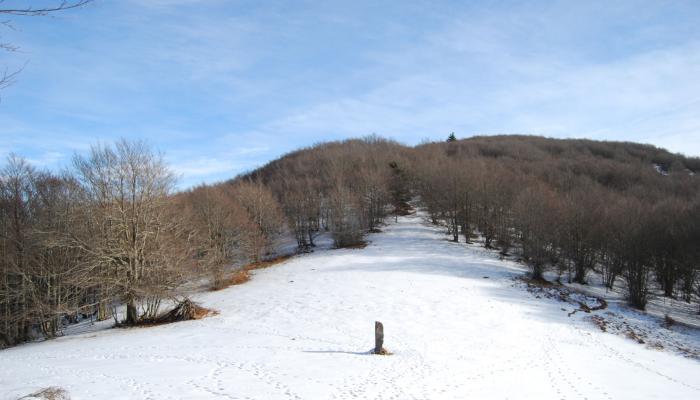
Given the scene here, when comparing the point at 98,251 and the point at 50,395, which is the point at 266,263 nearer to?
the point at 98,251

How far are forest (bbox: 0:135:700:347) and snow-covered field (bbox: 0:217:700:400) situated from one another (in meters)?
3.43

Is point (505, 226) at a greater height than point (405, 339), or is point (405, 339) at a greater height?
point (505, 226)

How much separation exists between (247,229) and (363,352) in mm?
26420

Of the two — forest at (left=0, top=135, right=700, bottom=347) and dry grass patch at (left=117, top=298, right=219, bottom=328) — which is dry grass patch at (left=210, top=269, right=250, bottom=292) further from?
dry grass patch at (left=117, top=298, right=219, bottom=328)

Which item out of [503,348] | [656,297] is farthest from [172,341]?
[656,297]

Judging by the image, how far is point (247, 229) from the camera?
39844 mm

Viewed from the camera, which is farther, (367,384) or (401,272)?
(401,272)

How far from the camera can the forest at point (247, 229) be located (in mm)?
22203

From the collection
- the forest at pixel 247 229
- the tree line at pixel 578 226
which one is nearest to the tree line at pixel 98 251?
the forest at pixel 247 229

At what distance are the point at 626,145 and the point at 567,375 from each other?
388ft

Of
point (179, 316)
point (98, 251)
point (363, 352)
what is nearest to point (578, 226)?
point (363, 352)

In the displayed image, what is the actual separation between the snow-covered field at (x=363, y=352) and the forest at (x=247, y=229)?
11.2 feet

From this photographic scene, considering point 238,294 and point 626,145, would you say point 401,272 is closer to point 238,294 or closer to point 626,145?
point 238,294

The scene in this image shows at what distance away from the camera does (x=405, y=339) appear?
1792 centimetres
